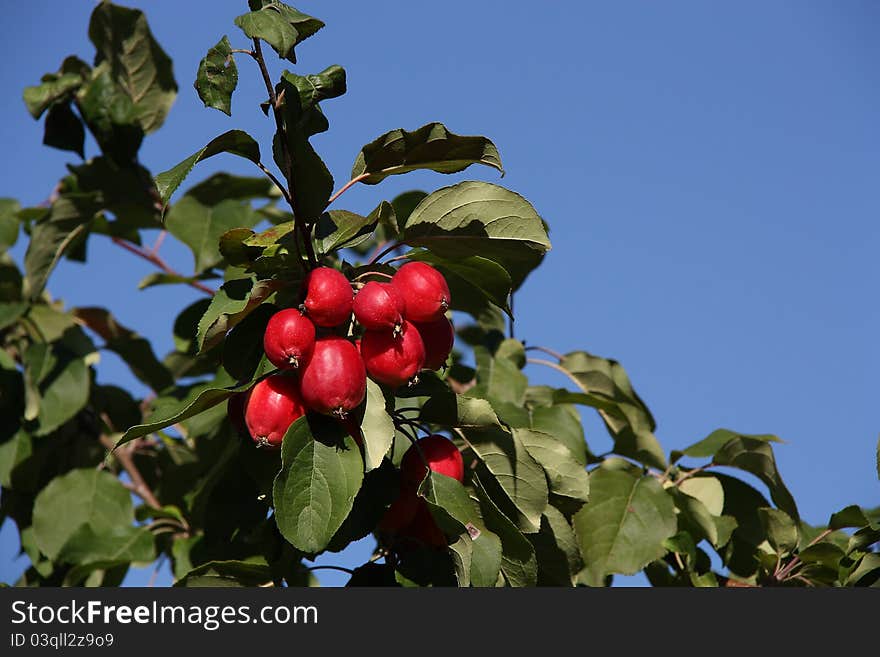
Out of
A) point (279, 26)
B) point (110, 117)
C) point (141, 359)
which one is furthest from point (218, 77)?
point (141, 359)

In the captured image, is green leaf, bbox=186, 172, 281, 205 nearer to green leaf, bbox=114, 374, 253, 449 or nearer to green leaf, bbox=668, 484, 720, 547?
green leaf, bbox=114, 374, 253, 449

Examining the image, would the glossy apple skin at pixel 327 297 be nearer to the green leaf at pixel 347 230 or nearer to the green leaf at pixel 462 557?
the green leaf at pixel 347 230

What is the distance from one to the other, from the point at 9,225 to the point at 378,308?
8.81 feet

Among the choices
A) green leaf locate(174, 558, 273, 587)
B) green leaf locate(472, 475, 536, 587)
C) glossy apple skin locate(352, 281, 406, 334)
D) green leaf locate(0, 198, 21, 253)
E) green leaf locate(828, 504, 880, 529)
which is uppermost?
green leaf locate(0, 198, 21, 253)

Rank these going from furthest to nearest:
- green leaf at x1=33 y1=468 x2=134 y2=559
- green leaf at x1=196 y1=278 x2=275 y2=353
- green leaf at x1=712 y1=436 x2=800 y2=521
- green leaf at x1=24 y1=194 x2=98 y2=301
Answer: green leaf at x1=24 y1=194 x2=98 y2=301 < green leaf at x1=33 y1=468 x2=134 y2=559 < green leaf at x1=712 y1=436 x2=800 y2=521 < green leaf at x1=196 y1=278 x2=275 y2=353

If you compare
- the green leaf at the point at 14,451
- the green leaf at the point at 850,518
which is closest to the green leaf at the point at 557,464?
the green leaf at the point at 850,518

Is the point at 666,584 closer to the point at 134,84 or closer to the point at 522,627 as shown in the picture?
the point at 522,627

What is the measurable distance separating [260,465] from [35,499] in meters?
1.79

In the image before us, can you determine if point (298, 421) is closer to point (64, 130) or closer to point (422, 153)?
point (422, 153)

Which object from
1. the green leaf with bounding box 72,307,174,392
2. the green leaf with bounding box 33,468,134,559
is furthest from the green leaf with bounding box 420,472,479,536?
the green leaf with bounding box 72,307,174,392

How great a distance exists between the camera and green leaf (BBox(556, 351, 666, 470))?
2.91 m

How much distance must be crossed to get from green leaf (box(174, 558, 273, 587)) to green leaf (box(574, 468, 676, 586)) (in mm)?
818

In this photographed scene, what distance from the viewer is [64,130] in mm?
3670

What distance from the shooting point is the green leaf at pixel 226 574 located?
2143 millimetres
